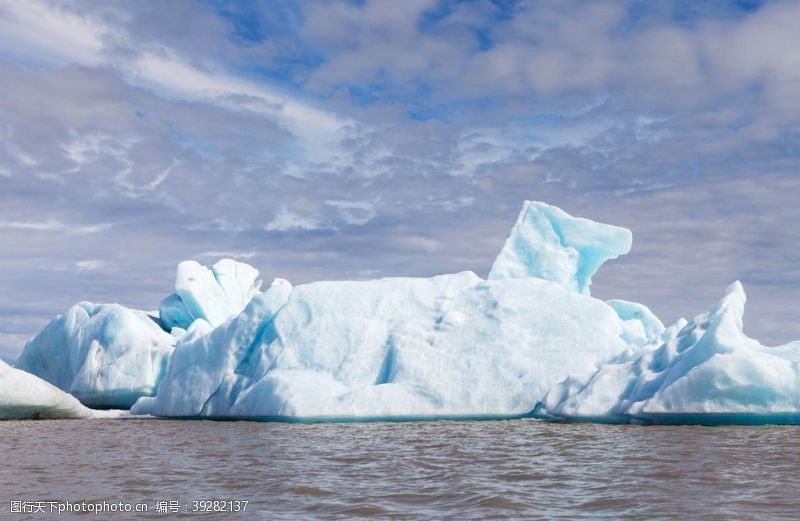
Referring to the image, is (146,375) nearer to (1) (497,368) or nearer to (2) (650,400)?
(1) (497,368)

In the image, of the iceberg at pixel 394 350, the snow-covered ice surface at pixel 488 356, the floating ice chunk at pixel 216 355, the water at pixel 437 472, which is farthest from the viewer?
the floating ice chunk at pixel 216 355

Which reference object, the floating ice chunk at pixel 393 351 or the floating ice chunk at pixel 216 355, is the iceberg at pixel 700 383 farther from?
the floating ice chunk at pixel 216 355

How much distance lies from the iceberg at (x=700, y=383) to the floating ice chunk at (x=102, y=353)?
1430cm

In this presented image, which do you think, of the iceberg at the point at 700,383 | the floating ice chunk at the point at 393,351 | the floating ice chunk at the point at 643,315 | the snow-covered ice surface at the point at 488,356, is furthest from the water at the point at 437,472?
the floating ice chunk at the point at 643,315

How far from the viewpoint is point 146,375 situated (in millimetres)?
24000

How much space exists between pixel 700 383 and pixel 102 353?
1867cm

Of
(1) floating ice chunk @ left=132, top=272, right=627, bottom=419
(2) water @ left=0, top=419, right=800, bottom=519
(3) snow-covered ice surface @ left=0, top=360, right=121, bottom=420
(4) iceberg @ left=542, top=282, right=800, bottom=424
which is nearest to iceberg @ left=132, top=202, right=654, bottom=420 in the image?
(1) floating ice chunk @ left=132, top=272, right=627, bottom=419

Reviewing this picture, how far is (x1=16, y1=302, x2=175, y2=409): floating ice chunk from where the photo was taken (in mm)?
24125

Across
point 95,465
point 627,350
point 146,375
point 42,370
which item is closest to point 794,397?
point 627,350

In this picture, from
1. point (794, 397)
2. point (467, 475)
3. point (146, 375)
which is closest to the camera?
point (467, 475)

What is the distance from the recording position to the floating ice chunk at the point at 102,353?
24.1 metres

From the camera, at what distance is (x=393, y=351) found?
52.3ft

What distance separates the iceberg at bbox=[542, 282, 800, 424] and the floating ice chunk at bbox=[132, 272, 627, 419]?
4.38ft

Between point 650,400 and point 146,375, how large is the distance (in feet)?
53.4
